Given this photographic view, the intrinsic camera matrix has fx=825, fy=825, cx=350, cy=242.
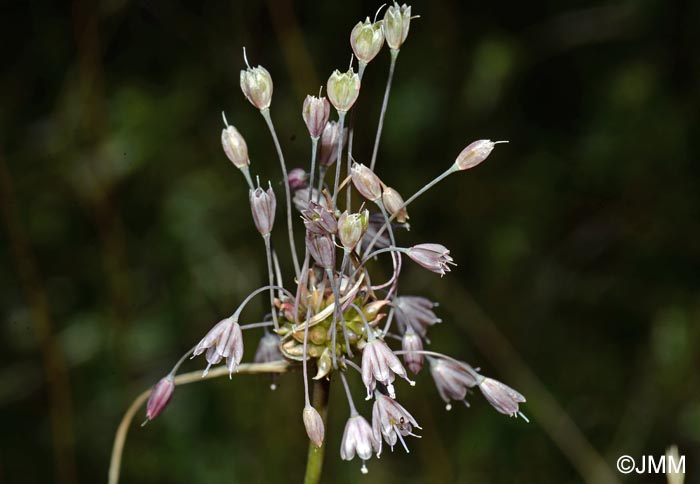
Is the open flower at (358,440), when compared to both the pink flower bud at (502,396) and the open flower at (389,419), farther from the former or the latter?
the pink flower bud at (502,396)

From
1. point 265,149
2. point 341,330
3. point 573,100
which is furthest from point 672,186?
point 341,330

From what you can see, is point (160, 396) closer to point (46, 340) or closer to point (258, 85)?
point (258, 85)

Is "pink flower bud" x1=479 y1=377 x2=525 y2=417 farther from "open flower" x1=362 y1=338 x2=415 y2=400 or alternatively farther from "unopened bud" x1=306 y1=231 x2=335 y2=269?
"unopened bud" x1=306 y1=231 x2=335 y2=269

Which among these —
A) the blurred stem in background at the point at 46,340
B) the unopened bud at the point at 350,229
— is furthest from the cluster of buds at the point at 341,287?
the blurred stem in background at the point at 46,340

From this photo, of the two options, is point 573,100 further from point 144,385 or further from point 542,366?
point 144,385

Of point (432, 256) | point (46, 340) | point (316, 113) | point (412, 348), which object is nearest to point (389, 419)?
point (412, 348)

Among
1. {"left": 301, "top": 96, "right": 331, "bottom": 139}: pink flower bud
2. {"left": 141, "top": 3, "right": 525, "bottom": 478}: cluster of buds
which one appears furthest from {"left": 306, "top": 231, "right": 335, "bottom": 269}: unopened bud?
{"left": 301, "top": 96, "right": 331, "bottom": 139}: pink flower bud
